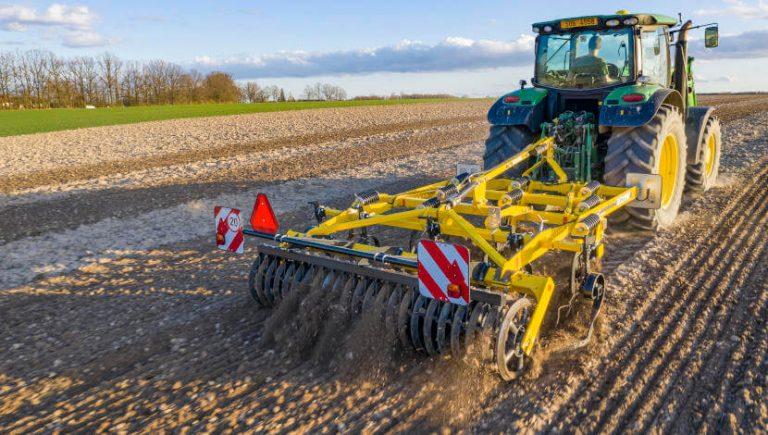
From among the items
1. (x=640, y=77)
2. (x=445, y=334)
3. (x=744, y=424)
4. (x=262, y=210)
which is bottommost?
(x=744, y=424)

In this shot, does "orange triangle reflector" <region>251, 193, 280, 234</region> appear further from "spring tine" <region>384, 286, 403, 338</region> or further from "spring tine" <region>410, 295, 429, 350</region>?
"spring tine" <region>410, 295, 429, 350</region>

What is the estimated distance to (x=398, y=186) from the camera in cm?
932

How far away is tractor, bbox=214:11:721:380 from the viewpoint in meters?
3.43

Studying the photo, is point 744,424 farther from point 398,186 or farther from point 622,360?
point 398,186

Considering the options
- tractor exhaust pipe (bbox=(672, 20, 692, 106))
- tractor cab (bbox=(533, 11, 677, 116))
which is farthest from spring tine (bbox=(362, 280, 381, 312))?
tractor exhaust pipe (bbox=(672, 20, 692, 106))

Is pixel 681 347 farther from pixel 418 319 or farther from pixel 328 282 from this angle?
pixel 328 282

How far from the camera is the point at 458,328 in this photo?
3412mm

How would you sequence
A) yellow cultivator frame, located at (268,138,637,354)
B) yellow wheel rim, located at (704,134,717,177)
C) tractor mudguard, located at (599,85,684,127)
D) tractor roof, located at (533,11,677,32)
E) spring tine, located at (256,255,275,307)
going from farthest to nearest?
yellow wheel rim, located at (704,134,717,177) → tractor roof, located at (533,11,677,32) → tractor mudguard, located at (599,85,684,127) → spring tine, located at (256,255,275,307) → yellow cultivator frame, located at (268,138,637,354)

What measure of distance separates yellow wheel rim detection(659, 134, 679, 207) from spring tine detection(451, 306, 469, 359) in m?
4.09

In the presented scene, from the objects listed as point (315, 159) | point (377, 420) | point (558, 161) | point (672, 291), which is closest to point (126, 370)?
point (377, 420)

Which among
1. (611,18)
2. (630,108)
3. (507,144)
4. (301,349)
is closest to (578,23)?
(611,18)

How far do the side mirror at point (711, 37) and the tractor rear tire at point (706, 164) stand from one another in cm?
117

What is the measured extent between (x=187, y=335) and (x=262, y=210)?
1.03m

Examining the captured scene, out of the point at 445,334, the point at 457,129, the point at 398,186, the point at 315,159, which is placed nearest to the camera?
the point at 445,334
